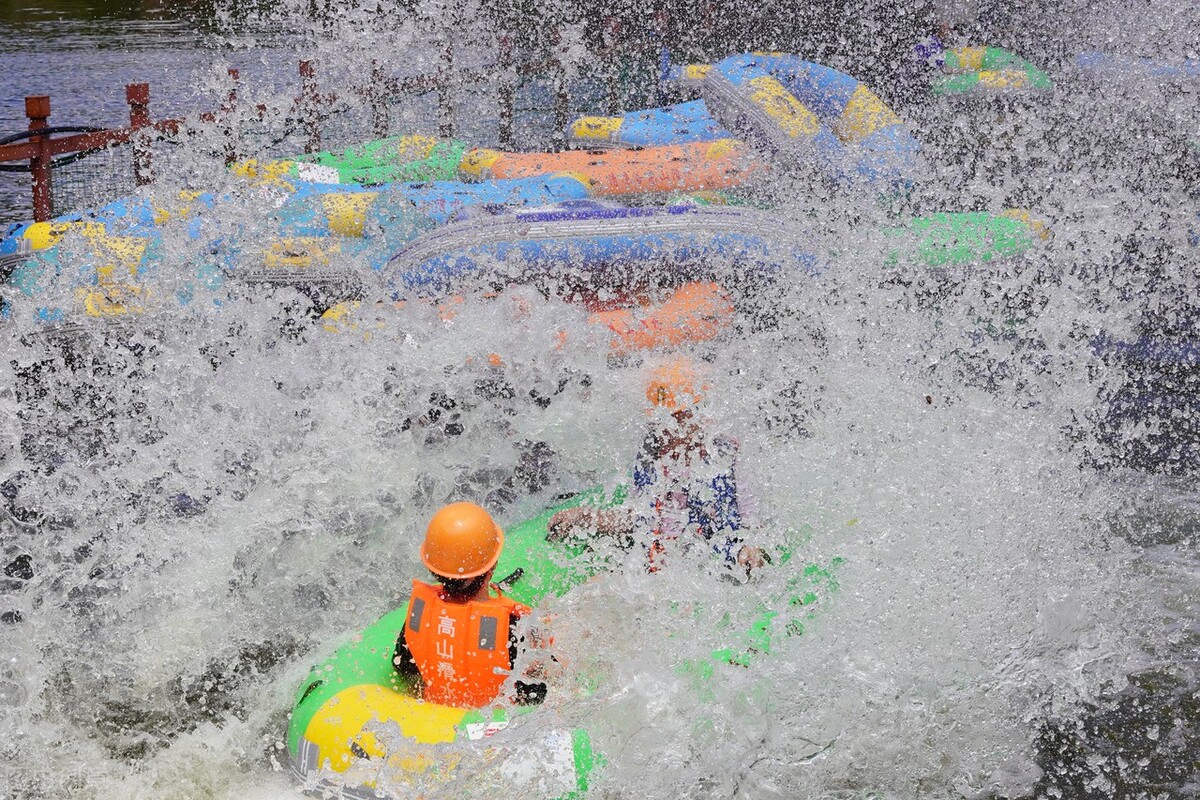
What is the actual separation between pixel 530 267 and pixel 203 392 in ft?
6.28

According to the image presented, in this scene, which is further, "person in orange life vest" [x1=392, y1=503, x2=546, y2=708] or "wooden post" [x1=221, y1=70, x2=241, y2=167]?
"wooden post" [x1=221, y1=70, x2=241, y2=167]

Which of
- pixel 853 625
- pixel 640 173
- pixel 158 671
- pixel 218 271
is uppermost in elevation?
pixel 640 173

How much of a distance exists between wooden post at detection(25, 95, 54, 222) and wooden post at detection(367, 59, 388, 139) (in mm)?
2836

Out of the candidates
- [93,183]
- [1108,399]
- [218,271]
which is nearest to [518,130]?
[93,183]

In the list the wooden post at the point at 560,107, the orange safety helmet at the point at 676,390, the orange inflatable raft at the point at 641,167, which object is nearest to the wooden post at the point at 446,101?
the wooden post at the point at 560,107

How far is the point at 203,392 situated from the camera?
5469 millimetres

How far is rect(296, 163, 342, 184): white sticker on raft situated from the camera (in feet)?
25.7

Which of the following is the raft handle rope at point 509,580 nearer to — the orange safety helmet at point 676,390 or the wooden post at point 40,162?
the orange safety helmet at point 676,390

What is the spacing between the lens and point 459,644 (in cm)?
352

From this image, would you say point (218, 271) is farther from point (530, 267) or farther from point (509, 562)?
point (509, 562)

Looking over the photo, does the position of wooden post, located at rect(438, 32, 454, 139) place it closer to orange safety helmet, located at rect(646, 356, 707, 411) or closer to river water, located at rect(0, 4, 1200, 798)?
river water, located at rect(0, 4, 1200, 798)

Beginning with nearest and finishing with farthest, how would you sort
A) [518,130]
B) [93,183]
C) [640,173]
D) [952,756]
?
[952,756], [640,173], [93,183], [518,130]

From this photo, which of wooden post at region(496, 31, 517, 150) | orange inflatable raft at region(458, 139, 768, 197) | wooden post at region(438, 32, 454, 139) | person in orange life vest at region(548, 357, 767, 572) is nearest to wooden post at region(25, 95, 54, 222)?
orange inflatable raft at region(458, 139, 768, 197)

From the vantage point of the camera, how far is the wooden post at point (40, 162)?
7.01 meters
